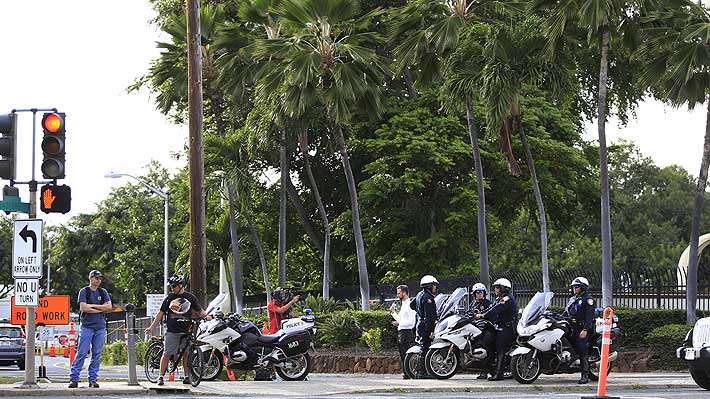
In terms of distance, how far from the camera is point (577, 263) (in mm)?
74188

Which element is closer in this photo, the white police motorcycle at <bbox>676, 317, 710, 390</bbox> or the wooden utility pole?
the white police motorcycle at <bbox>676, 317, 710, 390</bbox>

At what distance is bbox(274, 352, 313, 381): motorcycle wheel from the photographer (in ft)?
64.4

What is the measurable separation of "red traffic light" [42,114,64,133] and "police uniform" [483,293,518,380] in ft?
24.4

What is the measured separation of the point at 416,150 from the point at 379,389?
20.2m

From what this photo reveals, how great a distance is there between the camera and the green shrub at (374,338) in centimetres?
2778

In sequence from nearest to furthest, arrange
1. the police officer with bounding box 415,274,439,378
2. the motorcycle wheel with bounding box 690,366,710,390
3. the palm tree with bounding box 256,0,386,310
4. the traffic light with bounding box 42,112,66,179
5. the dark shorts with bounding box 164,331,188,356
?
the traffic light with bounding box 42,112,66,179 < the motorcycle wheel with bounding box 690,366,710,390 < the dark shorts with bounding box 164,331,188,356 < the police officer with bounding box 415,274,439,378 < the palm tree with bounding box 256,0,386,310

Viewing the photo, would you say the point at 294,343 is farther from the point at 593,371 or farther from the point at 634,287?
the point at 634,287

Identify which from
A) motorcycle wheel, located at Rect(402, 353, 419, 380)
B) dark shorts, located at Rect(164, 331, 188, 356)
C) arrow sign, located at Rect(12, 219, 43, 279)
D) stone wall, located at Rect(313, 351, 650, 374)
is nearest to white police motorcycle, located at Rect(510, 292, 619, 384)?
motorcycle wheel, located at Rect(402, 353, 419, 380)

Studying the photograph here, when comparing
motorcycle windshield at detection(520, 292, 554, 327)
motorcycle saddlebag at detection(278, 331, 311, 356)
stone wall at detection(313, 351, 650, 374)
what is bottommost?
stone wall at detection(313, 351, 650, 374)

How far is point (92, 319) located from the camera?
710 inches

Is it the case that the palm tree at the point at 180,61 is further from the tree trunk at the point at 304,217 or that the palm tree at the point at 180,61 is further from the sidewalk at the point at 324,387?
the sidewalk at the point at 324,387

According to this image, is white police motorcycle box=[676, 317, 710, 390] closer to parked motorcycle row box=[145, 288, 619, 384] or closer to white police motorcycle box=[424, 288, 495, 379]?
parked motorcycle row box=[145, 288, 619, 384]

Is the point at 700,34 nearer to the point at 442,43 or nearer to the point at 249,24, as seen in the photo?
the point at 442,43

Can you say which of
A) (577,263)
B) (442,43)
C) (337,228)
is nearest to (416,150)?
(337,228)
